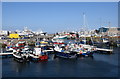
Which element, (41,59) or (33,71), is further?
(41,59)

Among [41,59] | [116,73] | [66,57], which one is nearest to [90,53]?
[66,57]

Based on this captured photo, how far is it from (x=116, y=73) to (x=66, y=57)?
9.54 feet

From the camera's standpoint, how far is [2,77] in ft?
16.4

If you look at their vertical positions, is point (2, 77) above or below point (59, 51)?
below

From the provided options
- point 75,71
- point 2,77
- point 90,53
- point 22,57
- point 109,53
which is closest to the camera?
point 2,77

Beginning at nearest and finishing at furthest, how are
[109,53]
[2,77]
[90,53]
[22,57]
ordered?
[2,77], [22,57], [90,53], [109,53]

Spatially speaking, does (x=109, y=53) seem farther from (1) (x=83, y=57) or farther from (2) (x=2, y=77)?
(2) (x=2, y=77)

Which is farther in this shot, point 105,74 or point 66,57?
point 66,57

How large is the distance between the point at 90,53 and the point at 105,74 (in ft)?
10.4

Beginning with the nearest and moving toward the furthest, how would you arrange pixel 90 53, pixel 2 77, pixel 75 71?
pixel 2 77 → pixel 75 71 → pixel 90 53

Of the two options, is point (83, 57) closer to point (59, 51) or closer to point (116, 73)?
point (59, 51)

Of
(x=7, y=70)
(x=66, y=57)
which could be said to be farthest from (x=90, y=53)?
(x=7, y=70)

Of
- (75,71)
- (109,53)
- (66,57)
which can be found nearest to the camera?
(75,71)

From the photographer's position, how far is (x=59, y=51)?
27.7 ft
